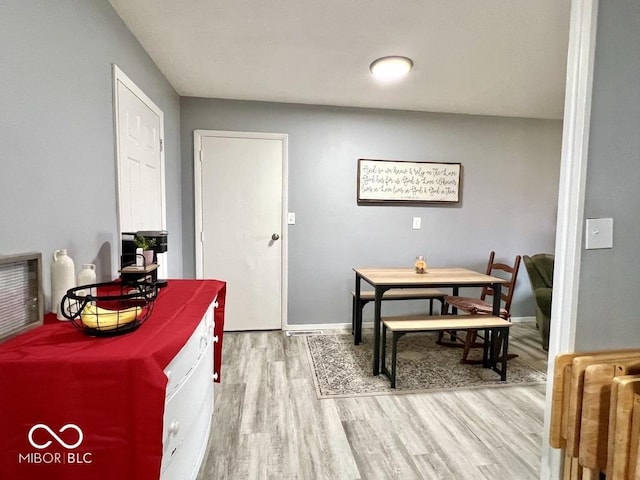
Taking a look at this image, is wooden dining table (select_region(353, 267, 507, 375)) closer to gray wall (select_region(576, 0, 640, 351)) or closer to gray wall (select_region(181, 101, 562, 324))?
gray wall (select_region(181, 101, 562, 324))

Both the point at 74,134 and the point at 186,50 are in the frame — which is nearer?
the point at 74,134

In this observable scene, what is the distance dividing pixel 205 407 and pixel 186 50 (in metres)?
2.16

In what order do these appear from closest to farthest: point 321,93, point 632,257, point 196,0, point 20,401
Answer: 1. point 20,401
2. point 632,257
3. point 196,0
4. point 321,93

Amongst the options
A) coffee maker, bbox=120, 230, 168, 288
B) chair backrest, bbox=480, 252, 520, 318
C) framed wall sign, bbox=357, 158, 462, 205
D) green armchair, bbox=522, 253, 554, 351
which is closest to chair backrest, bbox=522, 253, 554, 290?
green armchair, bbox=522, 253, 554, 351

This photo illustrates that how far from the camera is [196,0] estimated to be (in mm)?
1675

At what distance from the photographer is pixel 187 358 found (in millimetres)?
1099

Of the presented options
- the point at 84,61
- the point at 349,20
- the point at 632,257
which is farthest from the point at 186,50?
the point at 632,257

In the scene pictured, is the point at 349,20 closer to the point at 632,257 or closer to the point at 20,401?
the point at 632,257

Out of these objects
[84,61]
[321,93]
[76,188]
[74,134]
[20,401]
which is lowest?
[20,401]

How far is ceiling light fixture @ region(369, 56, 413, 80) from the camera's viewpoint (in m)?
2.26

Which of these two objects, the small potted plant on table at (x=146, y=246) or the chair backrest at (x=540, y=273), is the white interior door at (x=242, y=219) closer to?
the small potted plant on table at (x=146, y=246)

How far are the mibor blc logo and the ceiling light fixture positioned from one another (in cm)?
248

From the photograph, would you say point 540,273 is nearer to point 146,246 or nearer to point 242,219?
point 242,219

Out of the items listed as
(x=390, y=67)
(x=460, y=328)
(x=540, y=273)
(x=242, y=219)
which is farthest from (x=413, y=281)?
(x=242, y=219)
